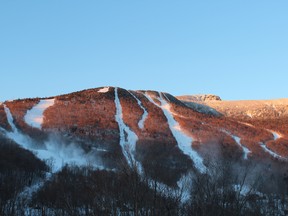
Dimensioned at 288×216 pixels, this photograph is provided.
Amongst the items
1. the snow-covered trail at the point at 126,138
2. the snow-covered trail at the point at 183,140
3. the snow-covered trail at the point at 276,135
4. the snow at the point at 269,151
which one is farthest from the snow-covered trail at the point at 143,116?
the snow-covered trail at the point at 276,135

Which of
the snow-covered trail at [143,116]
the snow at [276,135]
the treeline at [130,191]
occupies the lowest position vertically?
the treeline at [130,191]

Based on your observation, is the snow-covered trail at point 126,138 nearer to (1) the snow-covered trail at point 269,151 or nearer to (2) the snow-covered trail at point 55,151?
(2) the snow-covered trail at point 55,151

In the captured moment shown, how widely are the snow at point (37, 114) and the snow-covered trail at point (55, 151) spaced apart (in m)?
3.33

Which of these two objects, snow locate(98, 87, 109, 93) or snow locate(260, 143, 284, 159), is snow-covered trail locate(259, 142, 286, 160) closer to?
snow locate(260, 143, 284, 159)

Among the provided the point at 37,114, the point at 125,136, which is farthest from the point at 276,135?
the point at 37,114

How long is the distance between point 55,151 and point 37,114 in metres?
13.4

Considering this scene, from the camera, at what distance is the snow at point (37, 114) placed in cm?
7400

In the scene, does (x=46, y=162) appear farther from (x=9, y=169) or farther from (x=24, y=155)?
(x=9, y=169)

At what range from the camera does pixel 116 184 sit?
29500 millimetres

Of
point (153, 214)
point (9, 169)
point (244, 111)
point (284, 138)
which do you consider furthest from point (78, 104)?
point (153, 214)

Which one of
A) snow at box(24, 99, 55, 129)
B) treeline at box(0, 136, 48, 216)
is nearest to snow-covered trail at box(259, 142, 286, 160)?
treeline at box(0, 136, 48, 216)

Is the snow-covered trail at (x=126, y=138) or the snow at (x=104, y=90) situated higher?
the snow at (x=104, y=90)

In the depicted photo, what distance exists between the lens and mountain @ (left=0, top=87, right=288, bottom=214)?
213 feet

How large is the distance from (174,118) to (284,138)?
1971cm
